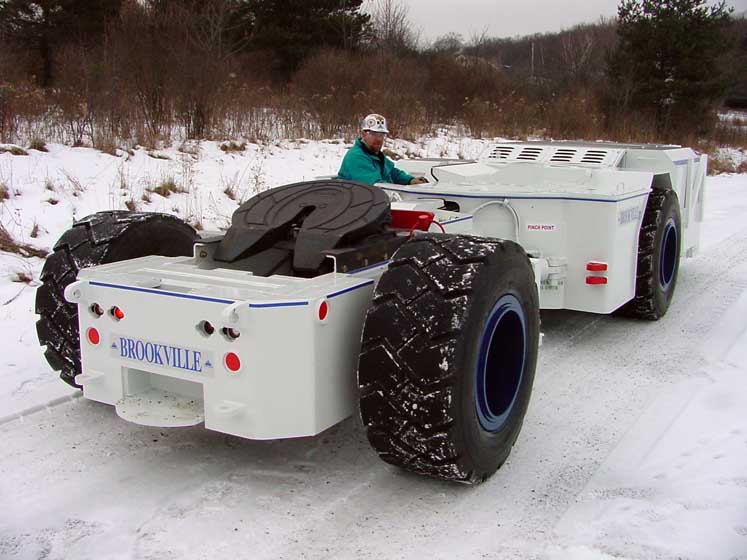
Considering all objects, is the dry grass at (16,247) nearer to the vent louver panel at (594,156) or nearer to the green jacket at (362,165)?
the green jacket at (362,165)

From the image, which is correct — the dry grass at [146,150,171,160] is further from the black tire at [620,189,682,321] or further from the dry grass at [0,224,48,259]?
the black tire at [620,189,682,321]

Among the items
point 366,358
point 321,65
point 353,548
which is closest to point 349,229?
point 366,358

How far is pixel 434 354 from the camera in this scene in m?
3.20

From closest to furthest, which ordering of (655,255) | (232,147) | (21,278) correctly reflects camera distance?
(655,255) → (21,278) → (232,147)

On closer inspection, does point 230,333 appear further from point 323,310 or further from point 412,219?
point 412,219

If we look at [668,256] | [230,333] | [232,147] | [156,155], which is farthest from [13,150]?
[230,333]

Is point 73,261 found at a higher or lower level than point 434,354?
higher

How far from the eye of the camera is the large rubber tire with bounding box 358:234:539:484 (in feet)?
10.6

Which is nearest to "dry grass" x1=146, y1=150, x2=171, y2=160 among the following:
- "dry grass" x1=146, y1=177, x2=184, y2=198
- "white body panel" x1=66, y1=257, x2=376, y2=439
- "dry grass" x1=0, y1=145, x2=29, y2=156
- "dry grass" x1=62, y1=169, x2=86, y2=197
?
"dry grass" x1=146, y1=177, x2=184, y2=198

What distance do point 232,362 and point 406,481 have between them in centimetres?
102

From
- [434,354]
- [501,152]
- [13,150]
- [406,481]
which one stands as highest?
[501,152]

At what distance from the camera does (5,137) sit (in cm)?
1066

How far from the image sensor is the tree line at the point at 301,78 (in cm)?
1255

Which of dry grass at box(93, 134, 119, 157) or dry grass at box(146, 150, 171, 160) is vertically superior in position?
dry grass at box(93, 134, 119, 157)
